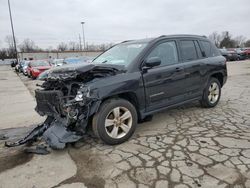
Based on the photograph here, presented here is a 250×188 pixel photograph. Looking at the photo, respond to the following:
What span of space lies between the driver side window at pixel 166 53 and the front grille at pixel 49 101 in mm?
1844

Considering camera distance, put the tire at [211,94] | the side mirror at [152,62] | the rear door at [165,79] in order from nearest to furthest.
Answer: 1. the side mirror at [152,62]
2. the rear door at [165,79]
3. the tire at [211,94]

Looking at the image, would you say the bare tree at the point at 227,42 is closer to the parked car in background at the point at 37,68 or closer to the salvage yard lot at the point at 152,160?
the parked car in background at the point at 37,68

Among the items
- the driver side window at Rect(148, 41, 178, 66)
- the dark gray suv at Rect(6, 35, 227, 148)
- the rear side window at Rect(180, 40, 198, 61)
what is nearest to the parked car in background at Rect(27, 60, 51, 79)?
the dark gray suv at Rect(6, 35, 227, 148)

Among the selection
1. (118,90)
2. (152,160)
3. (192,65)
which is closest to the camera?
(152,160)

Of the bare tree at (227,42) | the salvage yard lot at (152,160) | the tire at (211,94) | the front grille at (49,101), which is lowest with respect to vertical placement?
the salvage yard lot at (152,160)

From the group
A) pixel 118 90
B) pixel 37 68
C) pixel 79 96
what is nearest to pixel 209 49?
pixel 118 90

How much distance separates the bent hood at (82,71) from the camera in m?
3.55

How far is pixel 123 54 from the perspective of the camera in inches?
183

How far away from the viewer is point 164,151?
354cm

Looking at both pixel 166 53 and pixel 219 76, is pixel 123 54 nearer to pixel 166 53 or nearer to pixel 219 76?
pixel 166 53

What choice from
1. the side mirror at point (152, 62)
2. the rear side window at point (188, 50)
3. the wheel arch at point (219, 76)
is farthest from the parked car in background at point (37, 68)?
the side mirror at point (152, 62)

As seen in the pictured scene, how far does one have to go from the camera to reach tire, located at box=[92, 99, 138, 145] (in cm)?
365

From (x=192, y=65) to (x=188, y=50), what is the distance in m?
0.38

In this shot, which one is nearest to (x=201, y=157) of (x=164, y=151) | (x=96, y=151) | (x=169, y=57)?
(x=164, y=151)
